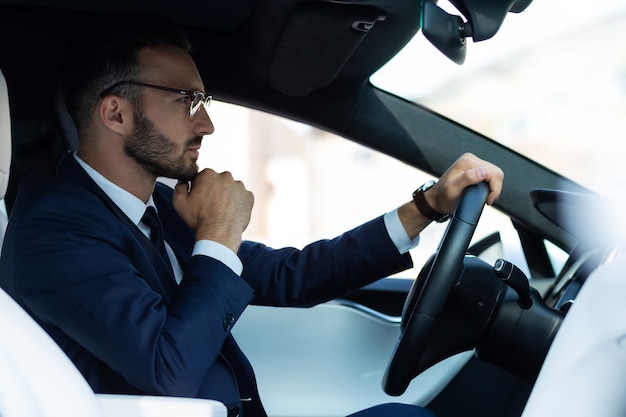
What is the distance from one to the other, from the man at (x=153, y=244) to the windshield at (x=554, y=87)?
84.6 feet

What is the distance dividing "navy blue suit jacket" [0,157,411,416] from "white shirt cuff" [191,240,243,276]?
0.7 inches

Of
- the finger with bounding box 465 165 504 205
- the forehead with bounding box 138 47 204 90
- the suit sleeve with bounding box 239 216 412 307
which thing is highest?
the forehead with bounding box 138 47 204 90

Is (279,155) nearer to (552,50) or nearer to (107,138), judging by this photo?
(552,50)

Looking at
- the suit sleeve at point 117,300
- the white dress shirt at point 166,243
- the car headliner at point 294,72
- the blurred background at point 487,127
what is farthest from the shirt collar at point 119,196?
the blurred background at point 487,127

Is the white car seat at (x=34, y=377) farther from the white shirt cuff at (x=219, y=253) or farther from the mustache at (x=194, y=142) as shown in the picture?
the mustache at (x=194, y=142)

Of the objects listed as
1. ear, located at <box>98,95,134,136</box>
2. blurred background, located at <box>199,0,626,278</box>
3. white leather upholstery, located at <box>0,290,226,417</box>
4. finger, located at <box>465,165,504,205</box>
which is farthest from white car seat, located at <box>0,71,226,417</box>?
blurred background, located at <box>199,0,626,278</box>

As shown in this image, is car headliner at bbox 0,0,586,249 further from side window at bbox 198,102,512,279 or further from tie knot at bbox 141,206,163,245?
side window at bbox 198,102,512,279

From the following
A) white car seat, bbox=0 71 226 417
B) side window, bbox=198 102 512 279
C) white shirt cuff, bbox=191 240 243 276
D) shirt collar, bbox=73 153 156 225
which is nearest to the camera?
white car seat, bbox=0 71 226 417

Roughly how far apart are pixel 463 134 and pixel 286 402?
82 centimetres

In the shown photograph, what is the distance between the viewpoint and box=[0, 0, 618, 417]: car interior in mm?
1405

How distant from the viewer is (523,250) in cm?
219

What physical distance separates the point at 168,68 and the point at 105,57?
0.13 m

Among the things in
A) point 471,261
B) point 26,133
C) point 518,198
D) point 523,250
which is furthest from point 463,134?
point 26,133

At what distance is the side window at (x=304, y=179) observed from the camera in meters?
22.7
